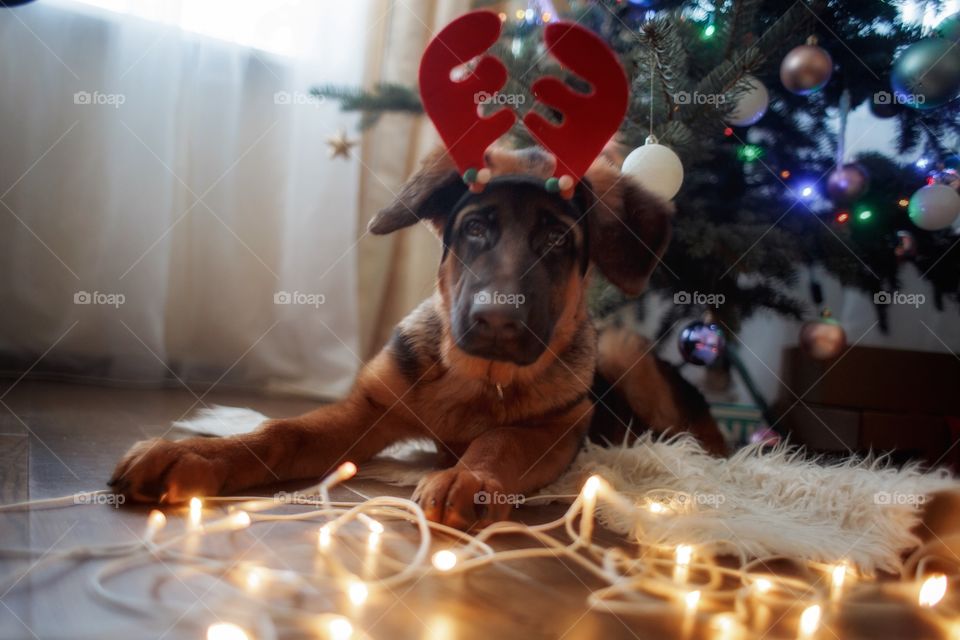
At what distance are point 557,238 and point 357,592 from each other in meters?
0.98

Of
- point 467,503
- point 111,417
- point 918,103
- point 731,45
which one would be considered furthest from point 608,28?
point 111,417

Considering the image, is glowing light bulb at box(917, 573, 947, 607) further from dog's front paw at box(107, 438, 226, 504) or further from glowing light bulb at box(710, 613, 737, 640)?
dog's front paw at box(107, 438, 226, 504)

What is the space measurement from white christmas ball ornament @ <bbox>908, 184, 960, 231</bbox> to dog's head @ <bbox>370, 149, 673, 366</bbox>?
2.81 ft

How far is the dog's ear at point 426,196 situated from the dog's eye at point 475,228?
4.3 inches

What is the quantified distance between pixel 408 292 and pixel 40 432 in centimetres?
172

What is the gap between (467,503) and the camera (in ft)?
4.25

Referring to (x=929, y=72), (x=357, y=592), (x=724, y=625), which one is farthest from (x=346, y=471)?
(x=929, y=72)

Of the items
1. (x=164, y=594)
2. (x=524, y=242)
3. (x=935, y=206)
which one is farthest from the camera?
Result: (x=935, y=206)

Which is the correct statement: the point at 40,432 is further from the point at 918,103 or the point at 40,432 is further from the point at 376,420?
the point at 918,103

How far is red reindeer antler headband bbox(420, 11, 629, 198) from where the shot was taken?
60.9 inches

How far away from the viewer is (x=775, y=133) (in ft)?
7.57

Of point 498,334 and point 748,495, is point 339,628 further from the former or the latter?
point 748,495

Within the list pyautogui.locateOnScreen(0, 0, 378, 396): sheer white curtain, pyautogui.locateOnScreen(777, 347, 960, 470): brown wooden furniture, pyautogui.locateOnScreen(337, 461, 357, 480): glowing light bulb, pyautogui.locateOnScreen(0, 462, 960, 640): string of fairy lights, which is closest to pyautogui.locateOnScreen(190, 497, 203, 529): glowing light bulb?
pyautogui.locateOnScreen(0, 462, 960, 640): string of fairy lights

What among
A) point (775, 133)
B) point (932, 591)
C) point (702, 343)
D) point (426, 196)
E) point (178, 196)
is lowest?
point (932, 591)
